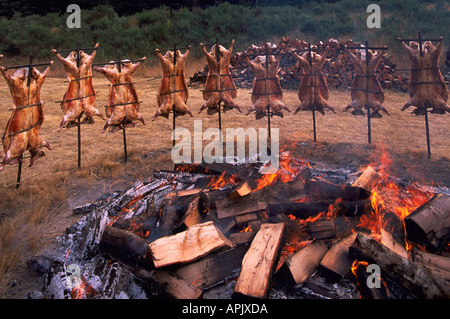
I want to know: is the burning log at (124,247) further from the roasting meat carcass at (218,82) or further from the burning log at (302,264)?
the roasting meat carcass at (218,82)

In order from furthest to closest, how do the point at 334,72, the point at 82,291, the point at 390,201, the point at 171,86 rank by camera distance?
the point at 334,72, the point at 171,86, the point at 390,201, the point at 82,291

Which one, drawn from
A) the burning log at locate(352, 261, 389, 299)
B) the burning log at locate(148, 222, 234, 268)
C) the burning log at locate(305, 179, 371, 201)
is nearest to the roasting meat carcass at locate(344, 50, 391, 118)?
the burning log at locate(305, 179, 371, 201)

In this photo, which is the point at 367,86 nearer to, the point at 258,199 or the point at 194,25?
the point at 258,199

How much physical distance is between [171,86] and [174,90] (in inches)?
3.5

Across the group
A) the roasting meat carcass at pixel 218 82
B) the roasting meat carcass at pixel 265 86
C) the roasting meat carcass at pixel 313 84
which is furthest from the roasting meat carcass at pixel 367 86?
the roasting meat carcass at pixel 218 82

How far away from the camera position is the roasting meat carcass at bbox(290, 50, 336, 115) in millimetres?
6547

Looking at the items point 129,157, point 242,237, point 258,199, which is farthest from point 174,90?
point 242,237

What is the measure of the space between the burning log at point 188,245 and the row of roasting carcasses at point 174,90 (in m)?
3.04

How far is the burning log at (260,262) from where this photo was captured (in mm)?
2828

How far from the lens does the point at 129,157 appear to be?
6.52m

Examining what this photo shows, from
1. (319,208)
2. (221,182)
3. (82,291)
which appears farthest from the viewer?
(221,182)
